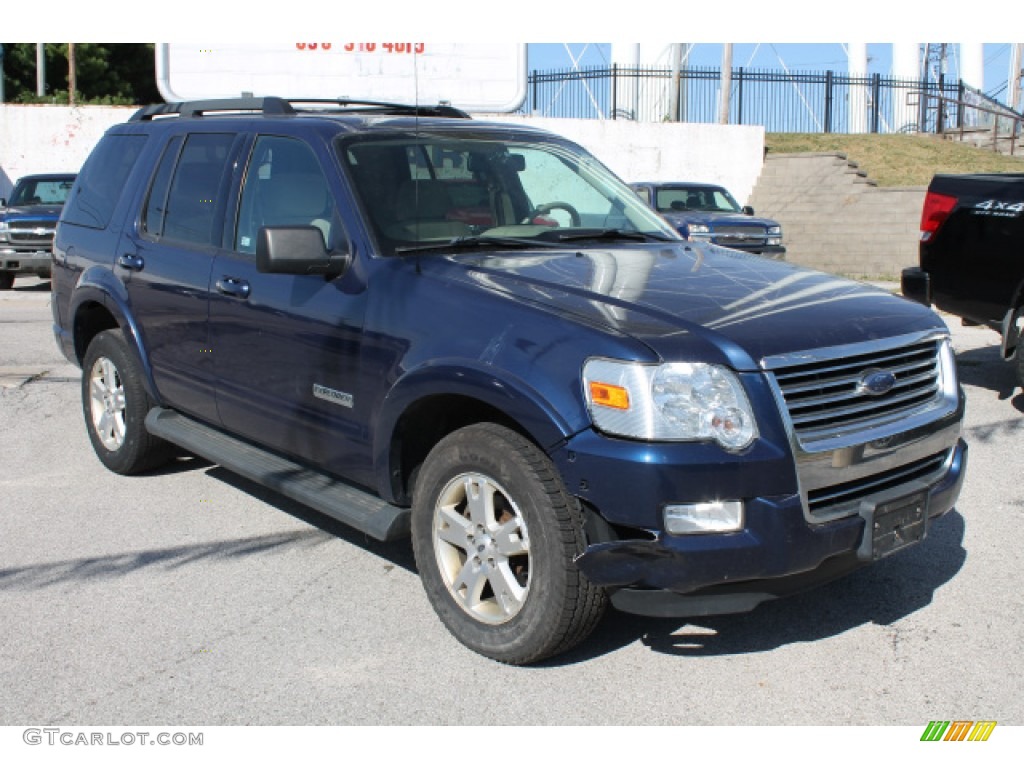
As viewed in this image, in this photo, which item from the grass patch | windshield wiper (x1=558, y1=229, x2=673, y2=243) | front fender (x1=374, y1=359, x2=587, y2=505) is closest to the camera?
front fender (x1=374, y1=359, x2=587, y2=505)

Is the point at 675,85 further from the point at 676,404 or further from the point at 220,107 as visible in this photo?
the point at 676,404

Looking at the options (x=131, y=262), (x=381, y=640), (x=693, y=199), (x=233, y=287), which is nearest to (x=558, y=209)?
(x=233, y=287)

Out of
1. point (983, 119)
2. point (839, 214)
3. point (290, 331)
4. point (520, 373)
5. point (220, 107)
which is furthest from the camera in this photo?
point (983, 119)

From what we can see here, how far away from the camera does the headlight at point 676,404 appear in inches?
136

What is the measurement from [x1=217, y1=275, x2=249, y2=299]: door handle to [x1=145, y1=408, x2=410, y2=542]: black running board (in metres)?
0.77

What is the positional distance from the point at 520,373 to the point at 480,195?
4.77 ft

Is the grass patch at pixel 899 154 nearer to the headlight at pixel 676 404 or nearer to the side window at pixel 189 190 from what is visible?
the side window at pixel 189 190

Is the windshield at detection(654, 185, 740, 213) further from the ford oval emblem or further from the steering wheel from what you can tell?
the ford oval emblem

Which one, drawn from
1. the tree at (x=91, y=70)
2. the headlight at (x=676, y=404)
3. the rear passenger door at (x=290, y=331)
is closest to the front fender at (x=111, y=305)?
the rear passenger door at (x=290, y=331)

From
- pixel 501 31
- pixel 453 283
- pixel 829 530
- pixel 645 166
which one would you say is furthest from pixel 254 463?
pixel 645 166

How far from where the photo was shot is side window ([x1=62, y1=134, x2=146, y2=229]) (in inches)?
247

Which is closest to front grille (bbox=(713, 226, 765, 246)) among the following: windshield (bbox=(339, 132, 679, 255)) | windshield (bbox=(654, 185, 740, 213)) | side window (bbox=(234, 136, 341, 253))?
windshield (bbox=(654, 185, 740, 213))

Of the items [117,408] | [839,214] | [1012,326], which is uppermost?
[839,214]

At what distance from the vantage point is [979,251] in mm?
7867
